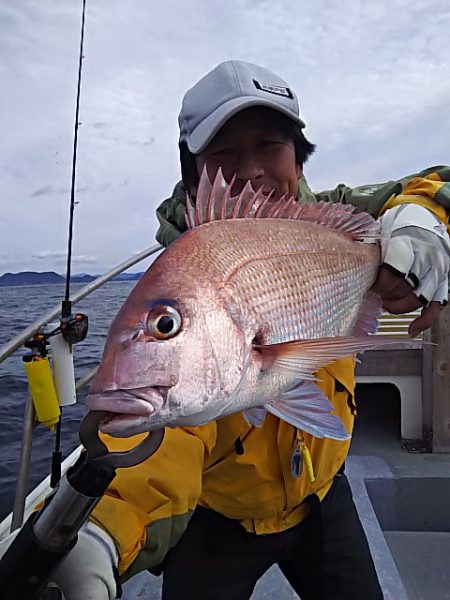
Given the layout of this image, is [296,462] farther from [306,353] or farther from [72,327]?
[72,327]

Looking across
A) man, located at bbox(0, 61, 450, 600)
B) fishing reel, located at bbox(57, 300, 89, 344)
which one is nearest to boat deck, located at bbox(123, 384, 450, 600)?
man, located at bbox(0, 61, 450, 600)

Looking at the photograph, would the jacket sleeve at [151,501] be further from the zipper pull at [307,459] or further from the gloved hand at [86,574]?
the zipper pull at [307,459]

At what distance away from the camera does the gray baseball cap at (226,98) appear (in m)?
1.43

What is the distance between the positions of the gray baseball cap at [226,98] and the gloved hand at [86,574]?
105 centimetres

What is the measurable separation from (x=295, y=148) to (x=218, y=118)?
36 centimetres

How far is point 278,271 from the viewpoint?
3.52 ft

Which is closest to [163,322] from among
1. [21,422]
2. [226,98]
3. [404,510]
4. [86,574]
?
[86,574]

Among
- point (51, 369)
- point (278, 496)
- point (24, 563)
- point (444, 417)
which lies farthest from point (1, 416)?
point (24, 563)

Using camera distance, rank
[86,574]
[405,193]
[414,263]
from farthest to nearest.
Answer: [405,193] → [414,263] → [86,574]

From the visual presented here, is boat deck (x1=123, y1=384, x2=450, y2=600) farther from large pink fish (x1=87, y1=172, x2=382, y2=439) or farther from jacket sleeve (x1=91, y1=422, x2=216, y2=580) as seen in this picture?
large pink fish (x1=87, y1=172, x2=382, y2=439)

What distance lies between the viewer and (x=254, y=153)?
1.58 m

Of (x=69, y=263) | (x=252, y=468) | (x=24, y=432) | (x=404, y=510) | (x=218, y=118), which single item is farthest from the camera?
(x=404, y=510)

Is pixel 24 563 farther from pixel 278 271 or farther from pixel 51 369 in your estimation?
pixel 51 369

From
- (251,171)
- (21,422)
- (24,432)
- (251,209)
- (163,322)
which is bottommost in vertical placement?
(21,422)
